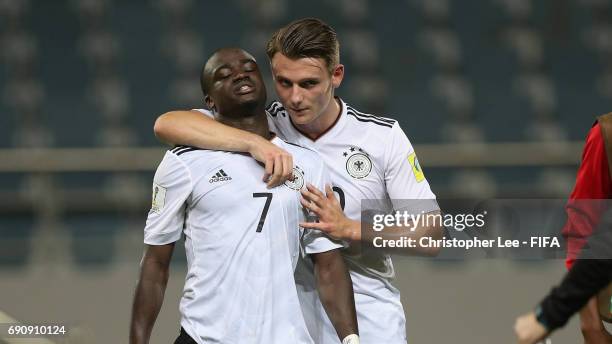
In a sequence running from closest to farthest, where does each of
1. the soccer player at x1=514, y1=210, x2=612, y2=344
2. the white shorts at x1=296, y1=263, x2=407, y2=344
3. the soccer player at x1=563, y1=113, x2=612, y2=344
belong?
the soccer player at x1=514, y1=210, x2=612, y2=344 → the soccer player at x1=563, y1=113, x2=612, y2=344 → the white shorts at x1=296, y1=263, x2=407, y2=344

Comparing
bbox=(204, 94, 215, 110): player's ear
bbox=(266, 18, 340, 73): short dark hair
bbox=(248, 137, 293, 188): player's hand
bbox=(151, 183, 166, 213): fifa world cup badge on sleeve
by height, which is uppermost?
bbox=(266, 18, 340, 73): short dark hair

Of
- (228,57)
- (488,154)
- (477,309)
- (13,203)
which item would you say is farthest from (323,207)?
(13,203)

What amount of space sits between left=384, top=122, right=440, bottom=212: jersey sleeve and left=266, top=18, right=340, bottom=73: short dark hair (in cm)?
36

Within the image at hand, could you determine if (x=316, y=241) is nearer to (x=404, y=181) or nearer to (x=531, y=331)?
(x=404, y=181)

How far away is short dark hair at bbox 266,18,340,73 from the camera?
3244 mm

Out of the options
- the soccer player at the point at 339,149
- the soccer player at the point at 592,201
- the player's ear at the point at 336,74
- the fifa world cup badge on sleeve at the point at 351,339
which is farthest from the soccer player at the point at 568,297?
the player's ear at the point at 336,74

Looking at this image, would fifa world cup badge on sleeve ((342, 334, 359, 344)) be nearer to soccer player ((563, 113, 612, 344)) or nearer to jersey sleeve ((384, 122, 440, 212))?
jersey sleeve ((384, 122, 440, 212))

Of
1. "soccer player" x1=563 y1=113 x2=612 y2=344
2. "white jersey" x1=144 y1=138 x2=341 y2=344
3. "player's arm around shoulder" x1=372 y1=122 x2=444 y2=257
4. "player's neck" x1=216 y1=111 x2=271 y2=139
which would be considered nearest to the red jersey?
"soccer player" x1=563 y1=113 x2=612 y2=344

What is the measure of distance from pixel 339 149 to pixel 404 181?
0.81ft

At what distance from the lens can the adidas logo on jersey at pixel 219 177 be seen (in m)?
3.07

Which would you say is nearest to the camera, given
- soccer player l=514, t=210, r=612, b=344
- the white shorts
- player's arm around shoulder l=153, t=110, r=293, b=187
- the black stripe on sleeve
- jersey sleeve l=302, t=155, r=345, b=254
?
soccer player l=514, t=210, r=612, b=344

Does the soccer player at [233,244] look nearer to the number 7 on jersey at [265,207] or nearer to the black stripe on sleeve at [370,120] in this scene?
the number 7 on jersey at [265,207]

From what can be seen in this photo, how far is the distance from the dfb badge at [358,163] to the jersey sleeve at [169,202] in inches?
24.0

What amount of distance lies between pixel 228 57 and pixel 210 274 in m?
0.66
